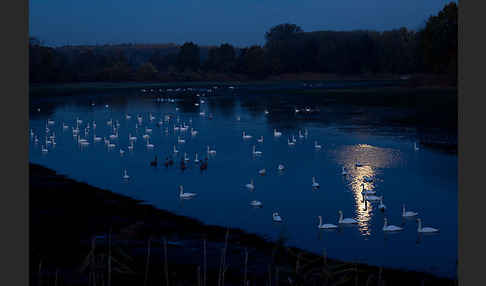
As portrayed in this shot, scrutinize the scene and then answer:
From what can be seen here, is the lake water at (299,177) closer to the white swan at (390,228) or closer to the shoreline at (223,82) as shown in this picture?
the white swan at (390,228)

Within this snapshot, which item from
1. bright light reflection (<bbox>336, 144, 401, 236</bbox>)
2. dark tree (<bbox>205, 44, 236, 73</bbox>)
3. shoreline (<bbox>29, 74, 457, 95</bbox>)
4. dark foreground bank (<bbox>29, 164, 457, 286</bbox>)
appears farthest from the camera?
dark tree (<bbox>205, 44, 236, 73</bbox>)

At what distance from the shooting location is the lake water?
15539 mm

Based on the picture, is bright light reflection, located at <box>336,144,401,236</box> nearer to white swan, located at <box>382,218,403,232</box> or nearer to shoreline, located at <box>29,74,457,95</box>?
white swan, located at <box>382,218,403,232</box>

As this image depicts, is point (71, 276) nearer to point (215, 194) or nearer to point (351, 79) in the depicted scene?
point (215, 194)

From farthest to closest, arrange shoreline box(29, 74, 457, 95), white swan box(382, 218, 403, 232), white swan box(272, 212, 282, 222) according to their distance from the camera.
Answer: shoreline box(29, 74, 457, 95) < white swan box(272, 212, 282, 222) < white swan box(382, 218, 403, 232)

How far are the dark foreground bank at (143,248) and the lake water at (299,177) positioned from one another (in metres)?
0.78

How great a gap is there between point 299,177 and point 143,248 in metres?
10.4

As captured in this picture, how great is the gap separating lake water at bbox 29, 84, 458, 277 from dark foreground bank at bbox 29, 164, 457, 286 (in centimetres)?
78

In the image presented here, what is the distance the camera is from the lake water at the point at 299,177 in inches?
612

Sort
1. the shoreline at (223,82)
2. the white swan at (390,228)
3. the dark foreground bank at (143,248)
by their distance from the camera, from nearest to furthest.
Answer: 1. the dark foreground bank at (143,248)
2. the white swan at (390,228)
3. the shoreline at (223,82)

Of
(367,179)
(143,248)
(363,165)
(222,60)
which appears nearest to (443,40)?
(363,165)

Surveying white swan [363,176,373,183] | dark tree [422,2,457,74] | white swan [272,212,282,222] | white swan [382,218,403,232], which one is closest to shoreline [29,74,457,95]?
dark tree [422,2,457,74]

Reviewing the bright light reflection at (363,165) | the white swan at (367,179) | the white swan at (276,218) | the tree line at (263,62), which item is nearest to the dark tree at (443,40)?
the tree line at (263,62)

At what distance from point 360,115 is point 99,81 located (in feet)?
247
